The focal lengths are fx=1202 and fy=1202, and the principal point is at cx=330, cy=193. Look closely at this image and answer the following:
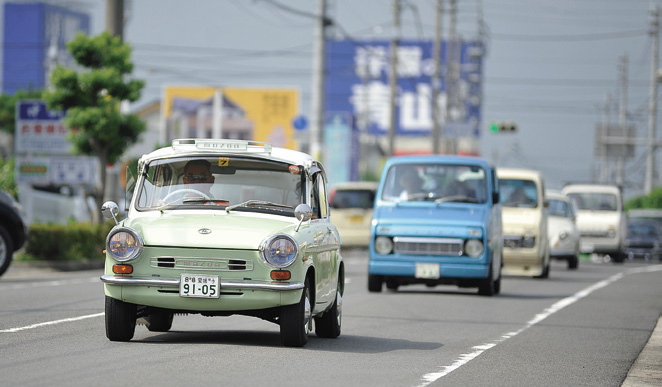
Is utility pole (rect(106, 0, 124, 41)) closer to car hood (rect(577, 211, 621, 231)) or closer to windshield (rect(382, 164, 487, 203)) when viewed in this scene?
windshield (rect(382, 164, 487, 203))

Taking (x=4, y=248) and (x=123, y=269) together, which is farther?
(x=4, y=248)

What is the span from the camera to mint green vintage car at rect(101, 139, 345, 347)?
378 inches

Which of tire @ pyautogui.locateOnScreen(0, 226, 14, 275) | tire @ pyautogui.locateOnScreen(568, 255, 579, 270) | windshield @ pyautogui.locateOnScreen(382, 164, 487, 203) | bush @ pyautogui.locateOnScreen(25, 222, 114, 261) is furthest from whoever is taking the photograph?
tire @ pyautogui.locateOnScreen(568, 255, 579, 270)

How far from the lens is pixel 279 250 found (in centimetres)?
963

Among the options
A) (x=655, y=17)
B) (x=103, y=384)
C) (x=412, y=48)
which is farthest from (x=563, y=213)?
(x=412, y=48)

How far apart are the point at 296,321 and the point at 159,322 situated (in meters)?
1.87

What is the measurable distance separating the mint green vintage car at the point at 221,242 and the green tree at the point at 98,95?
624 inches

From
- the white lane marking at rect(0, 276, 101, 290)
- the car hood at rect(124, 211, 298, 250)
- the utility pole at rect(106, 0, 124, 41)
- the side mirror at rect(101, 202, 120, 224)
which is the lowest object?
the white lane marking at rect(0, 276, 101, 290)

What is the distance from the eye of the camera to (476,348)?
1115 cm

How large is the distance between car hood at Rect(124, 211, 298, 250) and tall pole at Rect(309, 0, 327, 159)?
24651 millimetres

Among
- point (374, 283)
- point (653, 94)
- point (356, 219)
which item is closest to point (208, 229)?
point (374, 283)

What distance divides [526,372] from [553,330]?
4.15 meters

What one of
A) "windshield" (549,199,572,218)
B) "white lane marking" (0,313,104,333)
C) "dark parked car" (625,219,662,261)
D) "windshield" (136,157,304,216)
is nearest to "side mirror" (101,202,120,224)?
"windshield" (136,157,304,216)

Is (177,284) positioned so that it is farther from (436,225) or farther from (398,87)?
(398,87)
